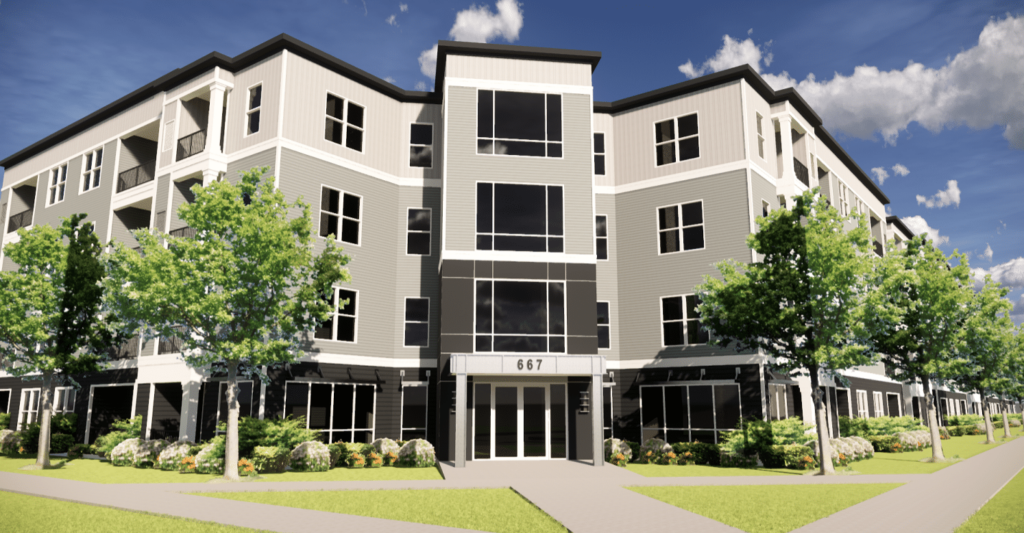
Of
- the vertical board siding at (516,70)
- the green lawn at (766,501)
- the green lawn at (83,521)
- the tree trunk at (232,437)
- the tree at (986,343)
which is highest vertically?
the vertical board siding at (516,70)

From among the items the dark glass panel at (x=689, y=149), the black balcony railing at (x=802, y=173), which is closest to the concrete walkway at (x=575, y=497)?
the dark glass panel at (x=689, y=149)

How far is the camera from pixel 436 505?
47.9 feet

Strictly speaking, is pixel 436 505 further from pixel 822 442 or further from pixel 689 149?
pixel 689 149

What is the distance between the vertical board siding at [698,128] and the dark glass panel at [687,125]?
210 millimetres

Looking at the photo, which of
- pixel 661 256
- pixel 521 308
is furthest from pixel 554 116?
pixel 521 308

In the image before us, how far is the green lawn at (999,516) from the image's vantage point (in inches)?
478

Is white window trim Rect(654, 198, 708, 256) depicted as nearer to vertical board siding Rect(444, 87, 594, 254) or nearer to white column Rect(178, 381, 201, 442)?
vertical board siding Rect(444, 87, 594, 254)

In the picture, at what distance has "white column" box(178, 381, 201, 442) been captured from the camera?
2428 cm

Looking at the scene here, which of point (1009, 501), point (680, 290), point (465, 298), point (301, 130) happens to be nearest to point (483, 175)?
point (465, 298)

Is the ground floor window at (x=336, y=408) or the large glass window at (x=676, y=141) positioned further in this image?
the large glass window at (x=676, y=141)

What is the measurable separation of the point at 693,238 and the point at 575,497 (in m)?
15.4

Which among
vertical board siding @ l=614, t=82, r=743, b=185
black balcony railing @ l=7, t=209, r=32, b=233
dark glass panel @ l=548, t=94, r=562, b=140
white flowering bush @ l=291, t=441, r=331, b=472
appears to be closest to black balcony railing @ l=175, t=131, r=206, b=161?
white flowering bush @ l=291, t=441, r=331, b=472

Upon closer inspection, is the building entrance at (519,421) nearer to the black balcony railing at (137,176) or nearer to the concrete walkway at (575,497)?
the concrete walkway at (575,497)

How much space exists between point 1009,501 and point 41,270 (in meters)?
29.5
